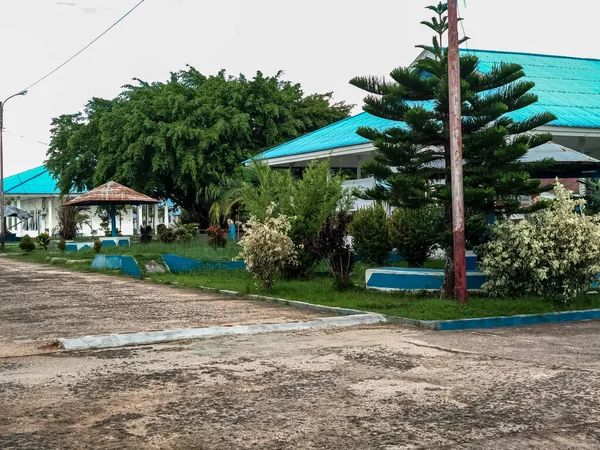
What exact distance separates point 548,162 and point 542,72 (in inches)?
488

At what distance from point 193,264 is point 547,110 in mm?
10676

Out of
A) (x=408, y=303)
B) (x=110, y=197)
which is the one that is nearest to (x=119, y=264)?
(x=110, y=197)

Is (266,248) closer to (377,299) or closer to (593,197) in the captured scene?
(377,299)

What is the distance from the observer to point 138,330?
10.9m

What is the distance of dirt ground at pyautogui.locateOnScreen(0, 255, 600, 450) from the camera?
17.6ft

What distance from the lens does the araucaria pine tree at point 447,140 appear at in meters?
13.2

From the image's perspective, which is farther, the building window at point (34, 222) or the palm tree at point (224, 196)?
the building window at point (34, 222)

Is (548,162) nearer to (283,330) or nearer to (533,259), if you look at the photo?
(533,259)

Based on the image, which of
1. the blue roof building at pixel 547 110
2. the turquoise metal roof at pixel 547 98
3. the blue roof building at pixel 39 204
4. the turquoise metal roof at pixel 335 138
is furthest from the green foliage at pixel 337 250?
the blue roof building at pixel 39 204

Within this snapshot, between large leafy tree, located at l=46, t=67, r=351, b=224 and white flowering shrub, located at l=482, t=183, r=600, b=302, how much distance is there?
80.2ft

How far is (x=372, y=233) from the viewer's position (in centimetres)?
1922

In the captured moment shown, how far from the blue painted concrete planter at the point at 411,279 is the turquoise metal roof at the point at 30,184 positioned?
47.2 m

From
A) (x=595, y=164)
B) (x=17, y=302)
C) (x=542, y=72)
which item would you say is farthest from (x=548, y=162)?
(x=542, y=72)

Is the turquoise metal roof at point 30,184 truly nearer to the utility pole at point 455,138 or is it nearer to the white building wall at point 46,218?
the white building wall at point 46,218
